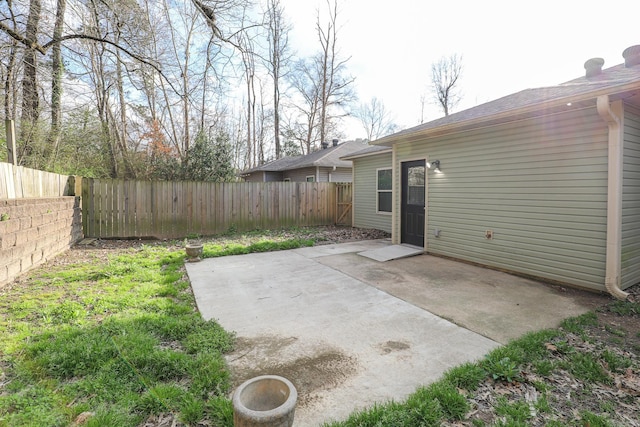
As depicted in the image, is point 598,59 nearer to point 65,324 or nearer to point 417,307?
point 417,307

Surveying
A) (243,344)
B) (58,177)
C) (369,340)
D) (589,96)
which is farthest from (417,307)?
(58,177)

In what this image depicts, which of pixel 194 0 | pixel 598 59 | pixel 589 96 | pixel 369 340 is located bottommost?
pixel 369 340

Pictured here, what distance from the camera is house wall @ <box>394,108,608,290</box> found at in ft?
13.6

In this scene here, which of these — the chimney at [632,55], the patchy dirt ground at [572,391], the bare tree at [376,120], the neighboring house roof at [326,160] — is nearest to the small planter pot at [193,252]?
the patchy dirt ground at [572,391]

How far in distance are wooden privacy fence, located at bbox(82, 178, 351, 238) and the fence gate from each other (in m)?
0.12

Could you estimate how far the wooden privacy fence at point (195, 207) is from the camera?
7637mm

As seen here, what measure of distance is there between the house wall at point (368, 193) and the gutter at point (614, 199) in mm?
5279

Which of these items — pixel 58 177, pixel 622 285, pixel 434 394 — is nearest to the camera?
pixel 434 394

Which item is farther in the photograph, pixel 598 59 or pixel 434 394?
pixel 598 59

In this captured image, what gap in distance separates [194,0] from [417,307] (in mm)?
6223

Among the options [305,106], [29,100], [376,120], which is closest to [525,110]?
[29,100]

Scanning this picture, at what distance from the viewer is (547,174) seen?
4.61m

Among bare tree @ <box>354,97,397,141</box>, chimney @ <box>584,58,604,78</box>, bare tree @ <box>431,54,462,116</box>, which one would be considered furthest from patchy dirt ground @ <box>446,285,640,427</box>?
bare tree @ <box>354,97,397,141</box>

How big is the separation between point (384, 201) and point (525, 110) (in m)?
5.10
